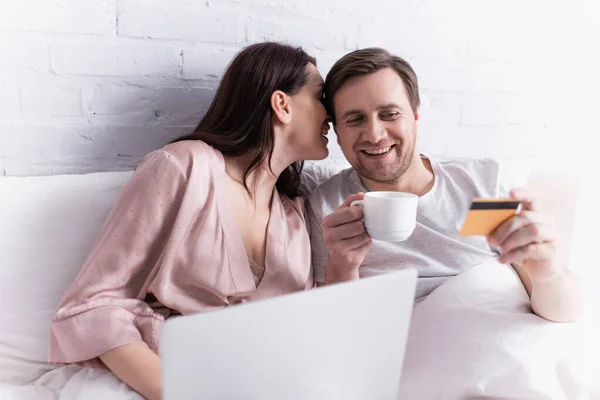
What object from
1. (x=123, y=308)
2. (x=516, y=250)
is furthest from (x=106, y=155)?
(x=516, y=250)

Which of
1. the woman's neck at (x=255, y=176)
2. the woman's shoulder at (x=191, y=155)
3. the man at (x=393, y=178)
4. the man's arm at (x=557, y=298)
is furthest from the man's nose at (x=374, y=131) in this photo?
the man's arm at (x=557, y=298)

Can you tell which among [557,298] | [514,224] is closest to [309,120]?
[514,224]

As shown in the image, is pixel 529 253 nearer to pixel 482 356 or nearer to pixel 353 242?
pixel 482 356

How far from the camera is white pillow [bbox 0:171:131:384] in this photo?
121 cm

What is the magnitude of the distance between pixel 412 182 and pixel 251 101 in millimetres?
473

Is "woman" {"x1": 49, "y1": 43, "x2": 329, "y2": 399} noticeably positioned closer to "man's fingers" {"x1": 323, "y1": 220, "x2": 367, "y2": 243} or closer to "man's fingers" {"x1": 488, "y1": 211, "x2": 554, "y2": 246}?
"man's fingers" {"x1": 323, "y1": 220, "x2": 367, "y2": 243}

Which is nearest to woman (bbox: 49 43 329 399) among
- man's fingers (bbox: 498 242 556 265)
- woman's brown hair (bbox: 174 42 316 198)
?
woman's brown hair (bbox: 174 42 316 198)

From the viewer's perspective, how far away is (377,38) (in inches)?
68.7

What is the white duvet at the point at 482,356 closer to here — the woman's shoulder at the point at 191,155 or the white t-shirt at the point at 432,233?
the white t-shirt at the point at 432,233

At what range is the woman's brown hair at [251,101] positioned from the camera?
134cm

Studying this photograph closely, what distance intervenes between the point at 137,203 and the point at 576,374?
87 centimetres

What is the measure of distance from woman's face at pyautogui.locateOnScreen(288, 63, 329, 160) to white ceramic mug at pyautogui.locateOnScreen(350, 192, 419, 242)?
37cm

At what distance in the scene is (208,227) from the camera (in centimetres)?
122

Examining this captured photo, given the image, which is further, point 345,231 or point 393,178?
point 393,178
